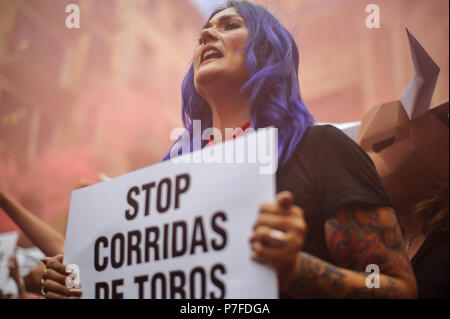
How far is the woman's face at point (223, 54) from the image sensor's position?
1.04m

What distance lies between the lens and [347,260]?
2.52 feet

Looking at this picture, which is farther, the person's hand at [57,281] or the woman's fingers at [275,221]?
the person's hand at [57,281]

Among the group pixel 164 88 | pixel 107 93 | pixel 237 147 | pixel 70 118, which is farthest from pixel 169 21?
pixel 237 147

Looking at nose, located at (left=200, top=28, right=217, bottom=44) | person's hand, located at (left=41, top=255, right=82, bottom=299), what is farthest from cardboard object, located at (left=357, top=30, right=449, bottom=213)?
person's hand, located at (left=41, top=255, right=82, bottom=299)

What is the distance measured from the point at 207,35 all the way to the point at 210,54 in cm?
7

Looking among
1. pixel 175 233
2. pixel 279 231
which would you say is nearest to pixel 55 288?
pixel 175 233

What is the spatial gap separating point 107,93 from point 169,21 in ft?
2.39

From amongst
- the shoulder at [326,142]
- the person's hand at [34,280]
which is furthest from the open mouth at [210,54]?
the person's hand at [34,280]

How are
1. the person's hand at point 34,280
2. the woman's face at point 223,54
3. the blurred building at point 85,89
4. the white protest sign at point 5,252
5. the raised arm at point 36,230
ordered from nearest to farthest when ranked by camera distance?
1. the woman's face at point 223,54
2. the raised arm at point 36,230
3. the person's hand at point 34,280
4. the white protest sign at point 5,252
5. the blurred building at point 85,89

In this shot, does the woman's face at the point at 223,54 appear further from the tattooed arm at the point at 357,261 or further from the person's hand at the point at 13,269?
the person's hand at the point at 13,269

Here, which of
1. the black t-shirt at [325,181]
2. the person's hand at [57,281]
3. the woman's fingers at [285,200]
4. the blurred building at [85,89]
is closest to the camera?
the woman's fingers at [285,200]

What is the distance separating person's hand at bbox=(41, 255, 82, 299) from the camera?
2.96ft

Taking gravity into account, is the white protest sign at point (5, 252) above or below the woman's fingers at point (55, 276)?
above

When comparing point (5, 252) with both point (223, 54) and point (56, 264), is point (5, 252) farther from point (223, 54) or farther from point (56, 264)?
point (223, 54)
